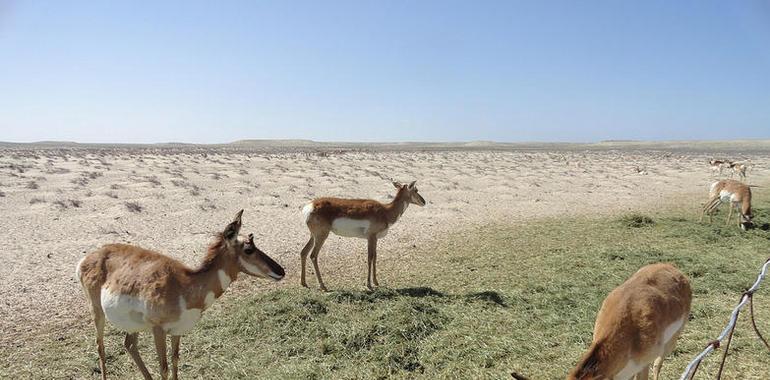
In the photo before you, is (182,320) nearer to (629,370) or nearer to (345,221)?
(629,370)

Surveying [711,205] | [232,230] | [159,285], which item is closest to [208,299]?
[159,285]

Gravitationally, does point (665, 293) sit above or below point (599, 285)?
above

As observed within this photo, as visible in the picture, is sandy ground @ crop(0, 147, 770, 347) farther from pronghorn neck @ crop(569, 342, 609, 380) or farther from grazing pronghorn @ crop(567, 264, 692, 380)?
pronghorn neck @ crop(569, 342, 609, 380)

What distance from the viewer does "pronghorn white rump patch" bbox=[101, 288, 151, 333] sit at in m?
5.82

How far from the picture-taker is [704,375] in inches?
252

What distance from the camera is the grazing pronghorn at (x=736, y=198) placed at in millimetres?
15508

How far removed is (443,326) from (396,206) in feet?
15.2

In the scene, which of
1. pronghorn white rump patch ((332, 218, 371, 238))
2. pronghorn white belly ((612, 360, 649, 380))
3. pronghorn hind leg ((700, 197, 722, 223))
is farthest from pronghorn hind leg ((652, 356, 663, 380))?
pronghorn hind leg ((700, 197, 722, 223))

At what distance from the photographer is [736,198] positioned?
16172 millimetres

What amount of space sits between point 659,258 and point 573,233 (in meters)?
Answer: 3.99

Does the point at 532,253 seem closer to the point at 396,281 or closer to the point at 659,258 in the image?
the point at 659,258

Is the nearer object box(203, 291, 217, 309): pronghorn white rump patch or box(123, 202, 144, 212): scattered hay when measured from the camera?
box(203, 291, 217, 309): pronghorn white rump patch

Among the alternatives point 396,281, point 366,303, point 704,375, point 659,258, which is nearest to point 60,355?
point 366,303

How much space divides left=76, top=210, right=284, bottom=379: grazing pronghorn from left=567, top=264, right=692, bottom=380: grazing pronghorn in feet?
13.7
